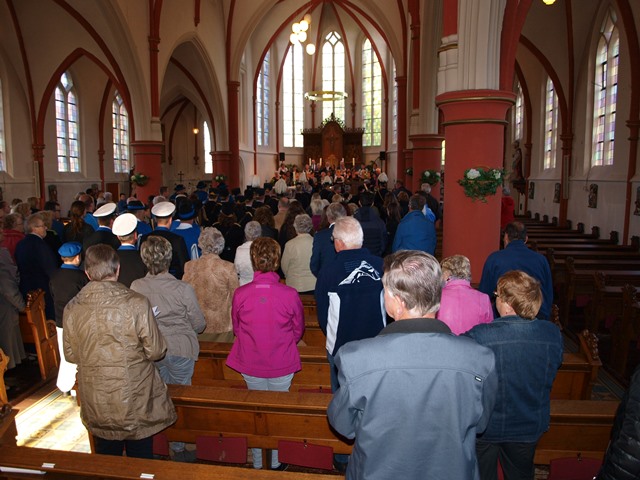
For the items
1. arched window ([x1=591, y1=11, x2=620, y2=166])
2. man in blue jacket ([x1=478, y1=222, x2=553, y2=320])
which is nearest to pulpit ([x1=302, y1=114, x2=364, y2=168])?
arched window ([x1=591, y1=11, x2=620, y2=166])

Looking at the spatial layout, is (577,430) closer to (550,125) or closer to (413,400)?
(413,400)

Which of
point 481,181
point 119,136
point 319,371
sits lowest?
point 319,371

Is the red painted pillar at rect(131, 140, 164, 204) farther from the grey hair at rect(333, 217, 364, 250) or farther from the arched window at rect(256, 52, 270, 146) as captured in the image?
the grey hair at rect(333, 217, 364, 250)

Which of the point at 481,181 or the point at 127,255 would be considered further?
the point at 481,181

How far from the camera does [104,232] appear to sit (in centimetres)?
650

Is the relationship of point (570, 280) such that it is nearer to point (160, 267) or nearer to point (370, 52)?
point (160, 267)

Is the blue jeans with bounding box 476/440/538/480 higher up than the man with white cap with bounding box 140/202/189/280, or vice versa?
the man with white cap with bounding box 140/202/189/280

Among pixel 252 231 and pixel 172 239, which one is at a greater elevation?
pixel 252 231

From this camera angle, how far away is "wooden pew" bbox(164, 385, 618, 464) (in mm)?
3924

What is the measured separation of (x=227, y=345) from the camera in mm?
5359

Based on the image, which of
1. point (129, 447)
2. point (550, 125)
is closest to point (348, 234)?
point (129, 447)

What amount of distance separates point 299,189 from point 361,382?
50.4ft

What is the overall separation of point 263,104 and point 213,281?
1108 inches

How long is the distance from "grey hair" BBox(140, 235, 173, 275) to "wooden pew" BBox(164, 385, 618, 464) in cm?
98
